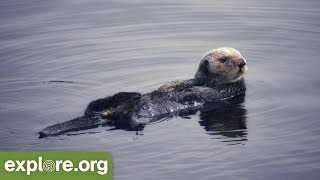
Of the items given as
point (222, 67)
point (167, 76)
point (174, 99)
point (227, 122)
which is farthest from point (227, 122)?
point (167, 76)

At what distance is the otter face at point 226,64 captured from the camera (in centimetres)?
825

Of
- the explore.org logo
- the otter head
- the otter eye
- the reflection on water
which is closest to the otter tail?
the explore.org logo

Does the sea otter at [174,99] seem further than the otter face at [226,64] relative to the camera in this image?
No

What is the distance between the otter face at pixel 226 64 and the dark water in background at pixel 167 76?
293mm

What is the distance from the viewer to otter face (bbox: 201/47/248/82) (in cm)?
825

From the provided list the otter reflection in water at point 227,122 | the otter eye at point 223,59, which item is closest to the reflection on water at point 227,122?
the otter reflection in water at point 227,122

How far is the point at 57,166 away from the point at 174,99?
2.16m

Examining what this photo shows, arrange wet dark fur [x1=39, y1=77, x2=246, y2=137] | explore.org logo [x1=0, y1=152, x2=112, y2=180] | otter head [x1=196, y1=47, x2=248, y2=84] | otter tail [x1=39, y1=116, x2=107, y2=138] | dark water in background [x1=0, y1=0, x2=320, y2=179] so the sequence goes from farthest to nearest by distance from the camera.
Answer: otter head [x1=196, y1=47, x2=248, y2=84] < wet dark fur [x1=39, y1=77, x2=246, y2=137] < otter tail [x1=39, y1=116, x2=107, y2=138] < dark water in background [x1=0, y1=0, x2=320, y2=179] < explore.org logo [x1=0, y1=152, x2=112, y2=180]

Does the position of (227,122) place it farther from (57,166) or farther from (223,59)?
(57,166)

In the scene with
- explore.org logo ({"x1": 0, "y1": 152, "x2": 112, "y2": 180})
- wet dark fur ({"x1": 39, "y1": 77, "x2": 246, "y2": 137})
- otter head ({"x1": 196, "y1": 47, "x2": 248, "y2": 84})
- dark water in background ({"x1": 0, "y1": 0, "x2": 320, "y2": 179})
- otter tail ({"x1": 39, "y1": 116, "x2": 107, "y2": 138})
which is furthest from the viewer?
otter head ({"x1": 196, "y1": 47, "x2": 248, "y2": 84})

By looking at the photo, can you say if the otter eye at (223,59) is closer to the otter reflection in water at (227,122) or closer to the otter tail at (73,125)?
the otter reflection in water at (227,122)

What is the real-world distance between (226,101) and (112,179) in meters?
2.56

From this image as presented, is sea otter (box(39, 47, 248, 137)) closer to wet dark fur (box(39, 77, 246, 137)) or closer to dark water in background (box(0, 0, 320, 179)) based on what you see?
wet dark fur (box(39, 77, 246, 137))

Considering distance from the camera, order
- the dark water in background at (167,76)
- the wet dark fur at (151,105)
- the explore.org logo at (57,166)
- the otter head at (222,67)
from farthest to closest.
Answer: the otter head at (222,67), the wet dark fur at (151,105), the dark water in background at (167,76), the explore.org logo at (57,166)
